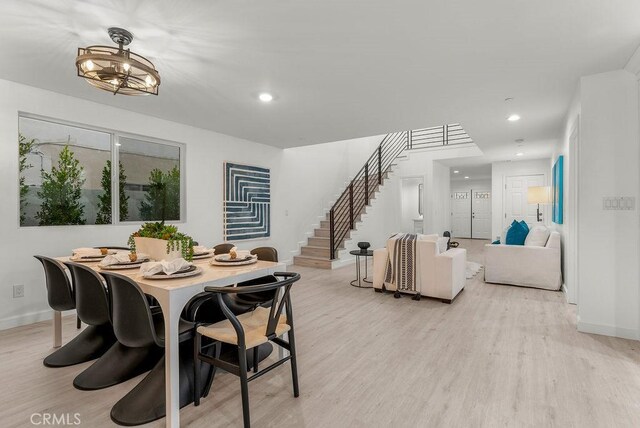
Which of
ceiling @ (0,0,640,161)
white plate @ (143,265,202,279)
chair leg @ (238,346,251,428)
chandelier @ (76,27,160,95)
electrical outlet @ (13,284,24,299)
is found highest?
ceiling @ (0,0,640,161)

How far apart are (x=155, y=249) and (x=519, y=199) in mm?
8615

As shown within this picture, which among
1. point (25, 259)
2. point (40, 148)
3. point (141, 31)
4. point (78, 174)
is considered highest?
point (141, 31)

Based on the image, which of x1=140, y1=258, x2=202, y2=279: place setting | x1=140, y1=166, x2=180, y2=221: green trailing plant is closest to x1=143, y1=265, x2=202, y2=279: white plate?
x1=140, y1=258, x2=202, y2=279: place setting

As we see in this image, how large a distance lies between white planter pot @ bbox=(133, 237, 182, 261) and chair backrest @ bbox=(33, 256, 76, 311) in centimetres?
53

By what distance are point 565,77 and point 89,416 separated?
15.5 ft

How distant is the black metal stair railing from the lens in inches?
286

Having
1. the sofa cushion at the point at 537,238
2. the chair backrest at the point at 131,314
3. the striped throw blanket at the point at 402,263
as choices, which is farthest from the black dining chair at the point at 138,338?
the sofa cushion at the point at 537,238

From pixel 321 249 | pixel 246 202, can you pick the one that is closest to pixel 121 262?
pixel 246 202

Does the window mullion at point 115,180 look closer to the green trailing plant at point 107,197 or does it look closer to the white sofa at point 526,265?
the green trailing plant at point 107,197

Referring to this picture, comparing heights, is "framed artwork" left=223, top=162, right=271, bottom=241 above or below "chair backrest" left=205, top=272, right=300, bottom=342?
above

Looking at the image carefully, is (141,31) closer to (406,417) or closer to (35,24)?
(35,24)

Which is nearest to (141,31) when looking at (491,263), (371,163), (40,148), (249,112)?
(249,112)

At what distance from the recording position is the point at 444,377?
2.28 metres

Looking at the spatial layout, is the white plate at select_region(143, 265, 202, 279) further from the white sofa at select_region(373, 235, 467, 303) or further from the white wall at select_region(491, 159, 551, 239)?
the white wall at select_region(491, 159, 551, 239)
